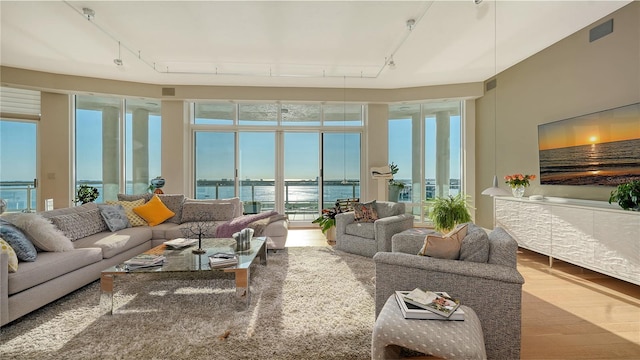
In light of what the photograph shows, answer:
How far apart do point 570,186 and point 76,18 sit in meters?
6.69

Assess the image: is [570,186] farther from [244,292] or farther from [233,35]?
[233,35]

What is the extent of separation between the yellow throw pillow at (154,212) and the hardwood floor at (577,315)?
14.6 ft

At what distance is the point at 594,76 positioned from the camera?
364 cm

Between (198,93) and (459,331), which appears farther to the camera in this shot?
(198,93)

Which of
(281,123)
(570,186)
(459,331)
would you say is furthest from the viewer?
(281,123)

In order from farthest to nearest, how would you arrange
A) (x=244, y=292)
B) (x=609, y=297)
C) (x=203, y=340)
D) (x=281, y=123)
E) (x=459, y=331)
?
(x=281, y=123)
(x=609, y=297)
(x=244, y=292)
(x=203, y=340)
(x=459, y=331)

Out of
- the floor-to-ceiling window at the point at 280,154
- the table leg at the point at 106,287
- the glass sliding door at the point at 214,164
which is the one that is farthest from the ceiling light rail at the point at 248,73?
the table leg at the point at 106,287

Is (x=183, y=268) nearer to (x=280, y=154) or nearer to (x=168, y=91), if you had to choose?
(x=280, y=154)

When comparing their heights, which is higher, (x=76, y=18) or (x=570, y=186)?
(x=76, y=18)

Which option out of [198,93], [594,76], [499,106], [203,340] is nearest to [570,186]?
[594,76]

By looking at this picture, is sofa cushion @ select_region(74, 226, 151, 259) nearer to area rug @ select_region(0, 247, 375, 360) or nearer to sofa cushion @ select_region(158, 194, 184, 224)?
area rug @ select_region(0, 247, 375, 360)

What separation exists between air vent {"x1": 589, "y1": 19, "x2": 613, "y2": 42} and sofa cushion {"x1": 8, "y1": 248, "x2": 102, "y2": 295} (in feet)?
20.2

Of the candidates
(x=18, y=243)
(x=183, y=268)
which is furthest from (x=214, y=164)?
(x=183, y=268)

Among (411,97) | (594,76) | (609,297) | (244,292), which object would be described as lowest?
(609,297)
